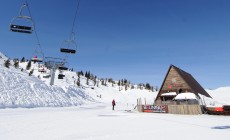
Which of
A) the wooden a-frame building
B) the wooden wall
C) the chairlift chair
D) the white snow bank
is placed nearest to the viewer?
the chairlift chair

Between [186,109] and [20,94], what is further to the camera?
[20,94]

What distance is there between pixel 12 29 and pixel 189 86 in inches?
1151

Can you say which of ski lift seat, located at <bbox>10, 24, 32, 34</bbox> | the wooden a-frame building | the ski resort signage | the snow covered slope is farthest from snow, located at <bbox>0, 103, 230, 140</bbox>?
the wooden a-frame building

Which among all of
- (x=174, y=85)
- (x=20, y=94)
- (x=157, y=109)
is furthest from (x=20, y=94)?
(x=174, y=85)

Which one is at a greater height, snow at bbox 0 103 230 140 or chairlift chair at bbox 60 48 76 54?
chairlift chair at bbox 60 48 76 54

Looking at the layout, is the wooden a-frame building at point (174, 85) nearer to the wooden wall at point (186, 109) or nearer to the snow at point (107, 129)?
the wooden wall at point (186, 109)

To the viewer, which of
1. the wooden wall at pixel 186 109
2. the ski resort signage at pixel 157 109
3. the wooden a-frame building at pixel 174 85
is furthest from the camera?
the wooden a-frame building at pixel 174 85

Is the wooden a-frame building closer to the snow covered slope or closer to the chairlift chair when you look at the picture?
the snow covered slope

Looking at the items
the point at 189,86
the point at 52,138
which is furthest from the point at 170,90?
the point at 52,138

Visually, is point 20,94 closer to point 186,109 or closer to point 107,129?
point 186,109

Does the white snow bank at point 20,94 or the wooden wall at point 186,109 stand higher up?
the white snow bank at point 20,94

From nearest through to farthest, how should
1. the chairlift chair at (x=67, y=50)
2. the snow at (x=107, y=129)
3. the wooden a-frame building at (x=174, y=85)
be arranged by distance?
the snow at (x=107, y=129) < the chairlift chair at (x=67, y=50) < the wooden a-frame building at (x=174, y=85)

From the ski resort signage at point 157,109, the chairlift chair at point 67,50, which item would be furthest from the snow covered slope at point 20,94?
the ski resort signage at point 157,109

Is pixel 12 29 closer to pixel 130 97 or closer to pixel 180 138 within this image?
→ pixel 180 138
